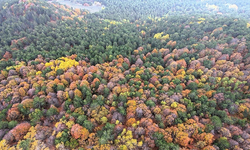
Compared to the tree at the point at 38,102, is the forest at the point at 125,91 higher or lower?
higher

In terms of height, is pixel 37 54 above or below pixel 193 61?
below

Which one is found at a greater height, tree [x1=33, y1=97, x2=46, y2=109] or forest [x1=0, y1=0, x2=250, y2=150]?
forest [x1=0, y1=0, x2=250, y2=150]

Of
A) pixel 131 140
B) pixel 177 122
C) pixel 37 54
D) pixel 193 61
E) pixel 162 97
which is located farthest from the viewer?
pixel 37 54

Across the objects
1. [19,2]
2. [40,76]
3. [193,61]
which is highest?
[19,2]

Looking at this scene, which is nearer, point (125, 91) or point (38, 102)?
point (38, 102)

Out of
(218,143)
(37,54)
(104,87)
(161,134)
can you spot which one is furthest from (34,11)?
(218,143)

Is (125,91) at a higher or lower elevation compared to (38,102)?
higher

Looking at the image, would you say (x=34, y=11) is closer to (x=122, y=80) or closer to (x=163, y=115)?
A: (x=122, y=80)

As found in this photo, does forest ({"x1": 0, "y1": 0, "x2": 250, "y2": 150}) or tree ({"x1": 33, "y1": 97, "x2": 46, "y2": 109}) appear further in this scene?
tree ({"x1": 33, "y1": 97, "x2": 46, "y2": 109})
